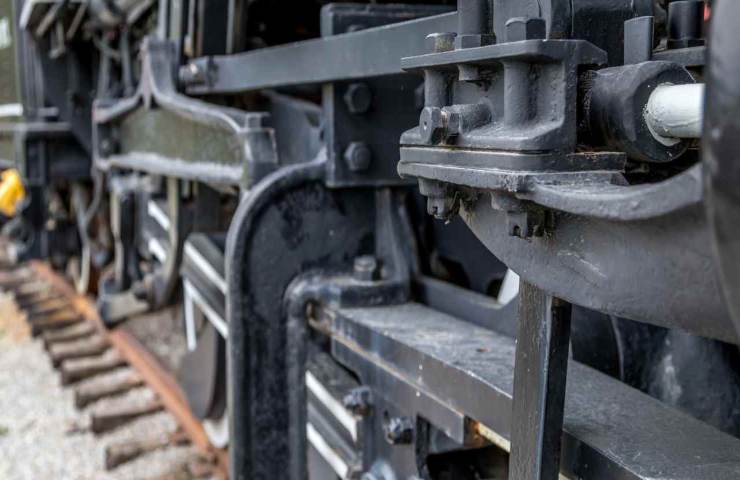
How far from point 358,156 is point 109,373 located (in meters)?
2.73

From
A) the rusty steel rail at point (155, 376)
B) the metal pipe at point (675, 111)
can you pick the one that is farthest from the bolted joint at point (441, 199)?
the rusty steel rail at point (155, 376)

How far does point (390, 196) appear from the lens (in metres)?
1.98

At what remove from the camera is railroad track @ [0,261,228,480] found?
10.5ft

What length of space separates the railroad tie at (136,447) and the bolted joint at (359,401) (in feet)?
5.77

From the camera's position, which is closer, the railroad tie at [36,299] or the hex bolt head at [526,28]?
the hex bolt head at [526,28]

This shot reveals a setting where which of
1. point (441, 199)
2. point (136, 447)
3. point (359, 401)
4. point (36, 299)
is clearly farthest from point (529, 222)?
point (36, 299)

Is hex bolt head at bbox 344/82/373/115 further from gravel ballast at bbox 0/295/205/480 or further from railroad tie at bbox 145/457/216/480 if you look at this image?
gravel ballast at bbox 0/295/205/480

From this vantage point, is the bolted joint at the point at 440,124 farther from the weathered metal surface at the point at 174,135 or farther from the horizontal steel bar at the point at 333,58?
the weathered metal surface at the point at 174,135

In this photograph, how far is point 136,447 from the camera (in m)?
3.23

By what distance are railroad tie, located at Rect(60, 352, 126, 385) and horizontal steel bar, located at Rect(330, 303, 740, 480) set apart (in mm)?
2620

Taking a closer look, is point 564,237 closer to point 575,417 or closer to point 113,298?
point 575,417

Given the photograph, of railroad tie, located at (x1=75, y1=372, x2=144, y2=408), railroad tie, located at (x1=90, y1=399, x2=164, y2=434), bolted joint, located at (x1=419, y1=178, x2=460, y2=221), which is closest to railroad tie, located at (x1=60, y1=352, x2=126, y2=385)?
railroad tie, located at (x1=75, y1=372, x2=144, y2=408)

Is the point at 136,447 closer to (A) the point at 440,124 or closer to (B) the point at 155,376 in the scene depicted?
(B) the point at 155,376

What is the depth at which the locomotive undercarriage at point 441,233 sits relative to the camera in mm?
879
